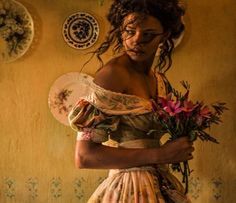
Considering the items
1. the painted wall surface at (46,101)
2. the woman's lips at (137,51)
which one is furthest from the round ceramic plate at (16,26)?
the woman's lips at (137,51)

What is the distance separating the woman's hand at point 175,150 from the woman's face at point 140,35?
0.25 metres

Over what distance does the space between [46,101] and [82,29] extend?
0.35m

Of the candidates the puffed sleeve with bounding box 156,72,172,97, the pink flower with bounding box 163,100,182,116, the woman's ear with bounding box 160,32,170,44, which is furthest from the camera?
the puffed sleeve with bounding box 156,72,172,97

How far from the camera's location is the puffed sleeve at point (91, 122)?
1.09 metres

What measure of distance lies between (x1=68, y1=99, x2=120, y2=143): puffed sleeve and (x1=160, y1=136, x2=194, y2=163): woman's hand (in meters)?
0.15

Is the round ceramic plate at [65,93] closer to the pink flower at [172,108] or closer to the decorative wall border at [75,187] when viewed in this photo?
the decorative wall border at [75,187]

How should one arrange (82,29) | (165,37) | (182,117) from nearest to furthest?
(182,117) → (165,37) → (82,29)

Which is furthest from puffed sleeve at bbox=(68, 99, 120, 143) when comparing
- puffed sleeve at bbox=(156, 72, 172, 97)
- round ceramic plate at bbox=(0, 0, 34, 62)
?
round ceramic plate at bbox=(0, 0, 34, 62)

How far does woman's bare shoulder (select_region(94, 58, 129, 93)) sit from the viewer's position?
1.10m

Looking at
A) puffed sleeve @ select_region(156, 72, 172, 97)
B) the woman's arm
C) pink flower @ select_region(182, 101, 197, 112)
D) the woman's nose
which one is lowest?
the woman's arm

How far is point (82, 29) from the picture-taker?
1.79m

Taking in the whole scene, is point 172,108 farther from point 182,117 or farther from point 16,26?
point 16,26

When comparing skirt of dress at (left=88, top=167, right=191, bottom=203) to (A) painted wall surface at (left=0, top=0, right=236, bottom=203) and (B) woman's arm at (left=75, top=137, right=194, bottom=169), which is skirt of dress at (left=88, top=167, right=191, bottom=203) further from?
(A) painted wall surface at (left=0, top=0, right=236, bottom=203)

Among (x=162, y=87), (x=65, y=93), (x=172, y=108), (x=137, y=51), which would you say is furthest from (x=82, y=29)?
(x=172, y=108)
